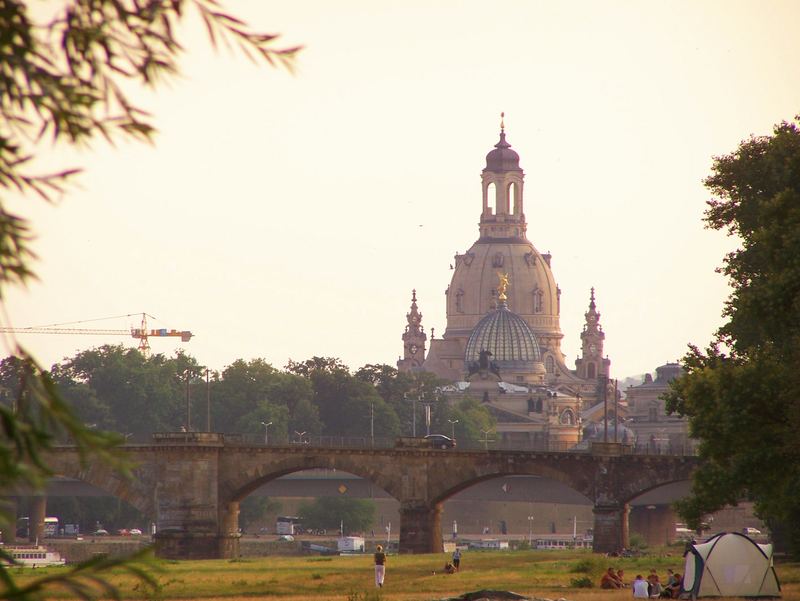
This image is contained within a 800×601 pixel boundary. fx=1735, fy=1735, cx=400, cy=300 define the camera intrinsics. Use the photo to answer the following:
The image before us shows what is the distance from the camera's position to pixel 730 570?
51.5 metres

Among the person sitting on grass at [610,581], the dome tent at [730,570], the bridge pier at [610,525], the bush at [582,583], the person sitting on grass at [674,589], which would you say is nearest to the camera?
the dome tent at [730,570]

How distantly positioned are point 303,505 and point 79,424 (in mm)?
161536

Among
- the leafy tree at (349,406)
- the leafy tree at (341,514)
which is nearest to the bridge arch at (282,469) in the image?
the leafy tree at (341,514)

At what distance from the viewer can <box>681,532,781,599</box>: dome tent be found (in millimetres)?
50812

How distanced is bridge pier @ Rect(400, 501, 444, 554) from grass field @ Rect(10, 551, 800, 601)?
1562cm

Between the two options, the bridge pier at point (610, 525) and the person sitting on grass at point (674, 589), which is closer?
the person sitting on grass at point (674, 589)

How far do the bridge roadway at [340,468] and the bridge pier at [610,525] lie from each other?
6cm

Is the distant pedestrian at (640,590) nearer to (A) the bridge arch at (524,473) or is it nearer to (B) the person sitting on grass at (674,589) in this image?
(B) the person sitting on grass at (674,589)

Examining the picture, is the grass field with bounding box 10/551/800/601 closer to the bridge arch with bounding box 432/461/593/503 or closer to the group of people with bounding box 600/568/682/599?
the group of people with bounding box 600/568/682/599

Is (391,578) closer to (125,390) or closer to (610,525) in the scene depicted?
(610,525)

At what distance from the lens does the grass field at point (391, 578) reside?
5616 centimetres

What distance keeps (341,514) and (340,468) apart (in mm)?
61961

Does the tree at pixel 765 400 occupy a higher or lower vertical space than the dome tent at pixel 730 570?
higher

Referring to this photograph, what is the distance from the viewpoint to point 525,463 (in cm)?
10494
